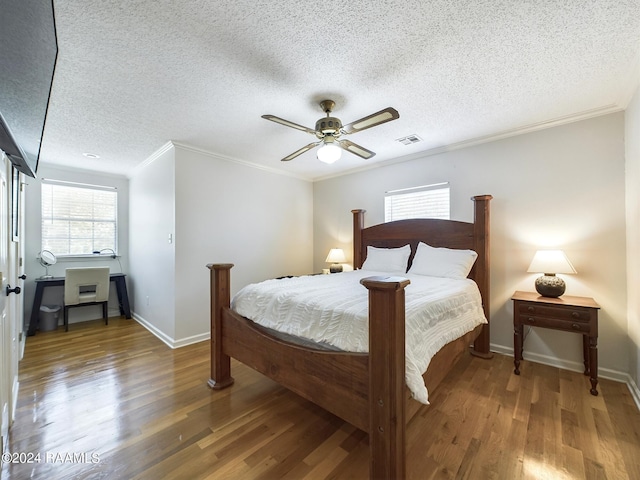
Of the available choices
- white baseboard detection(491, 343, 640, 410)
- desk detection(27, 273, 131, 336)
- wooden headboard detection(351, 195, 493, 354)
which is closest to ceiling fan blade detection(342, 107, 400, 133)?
wooden headboard detection(351, 195, 493, 354)

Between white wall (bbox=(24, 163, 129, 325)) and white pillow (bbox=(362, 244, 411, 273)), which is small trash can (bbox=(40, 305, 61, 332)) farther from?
white pillow (bbox=(362, 244, 411, 273))

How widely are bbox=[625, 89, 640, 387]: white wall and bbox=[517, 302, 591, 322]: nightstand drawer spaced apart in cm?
32

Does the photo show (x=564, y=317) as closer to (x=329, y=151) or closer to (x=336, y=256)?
(x=329, y=151)

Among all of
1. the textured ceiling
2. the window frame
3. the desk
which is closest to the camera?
the textured ceiling

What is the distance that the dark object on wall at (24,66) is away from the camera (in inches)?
31.8

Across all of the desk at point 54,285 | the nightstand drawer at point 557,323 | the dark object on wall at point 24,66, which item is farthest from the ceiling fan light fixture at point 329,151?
the desk at point 54,285

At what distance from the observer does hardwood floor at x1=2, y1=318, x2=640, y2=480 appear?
1.44 metres

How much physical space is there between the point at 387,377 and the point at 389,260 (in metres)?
2.27

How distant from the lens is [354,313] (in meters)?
1.51

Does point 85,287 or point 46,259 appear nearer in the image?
point 46,259

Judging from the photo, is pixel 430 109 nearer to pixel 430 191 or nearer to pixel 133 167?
pixel 430 191

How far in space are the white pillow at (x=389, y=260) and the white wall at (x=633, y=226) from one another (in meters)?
1.85

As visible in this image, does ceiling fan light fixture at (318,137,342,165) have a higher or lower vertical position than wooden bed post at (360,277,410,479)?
higher

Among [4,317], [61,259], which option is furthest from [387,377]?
[61,259]
